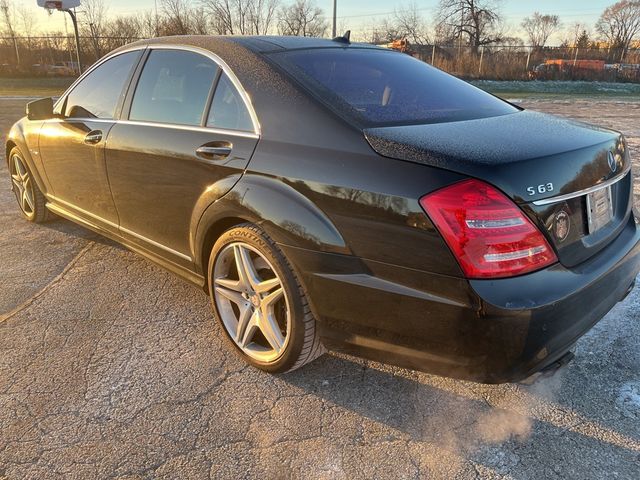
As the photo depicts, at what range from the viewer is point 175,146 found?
281cm

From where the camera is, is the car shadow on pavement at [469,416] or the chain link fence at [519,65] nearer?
the car shadow on pavement at [469,416]

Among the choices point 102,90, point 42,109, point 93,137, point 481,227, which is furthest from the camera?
point 42,109

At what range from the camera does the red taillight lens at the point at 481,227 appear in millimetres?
1784

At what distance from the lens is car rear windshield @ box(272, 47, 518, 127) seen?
2.33 metres

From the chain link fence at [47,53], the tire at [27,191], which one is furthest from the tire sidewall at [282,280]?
the chain link fence at [47,53]

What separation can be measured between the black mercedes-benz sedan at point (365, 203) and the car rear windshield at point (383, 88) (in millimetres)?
15

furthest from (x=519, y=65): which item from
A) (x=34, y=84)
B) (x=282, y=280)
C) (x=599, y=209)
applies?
(x=282, y=280)

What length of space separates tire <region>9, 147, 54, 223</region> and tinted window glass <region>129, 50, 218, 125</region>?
6.69 ft

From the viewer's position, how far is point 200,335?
301cm

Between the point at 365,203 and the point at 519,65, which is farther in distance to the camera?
the point at 519,65

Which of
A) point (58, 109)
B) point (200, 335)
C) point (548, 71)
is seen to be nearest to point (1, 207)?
point (58, 109)

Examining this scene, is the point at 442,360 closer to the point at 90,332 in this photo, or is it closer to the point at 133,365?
the point at 133,365

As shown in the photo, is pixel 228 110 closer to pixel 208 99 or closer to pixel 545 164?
pixel 208 99

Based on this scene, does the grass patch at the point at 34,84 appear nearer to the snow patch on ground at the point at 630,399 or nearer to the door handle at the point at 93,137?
the door handle at the point at 93,137
